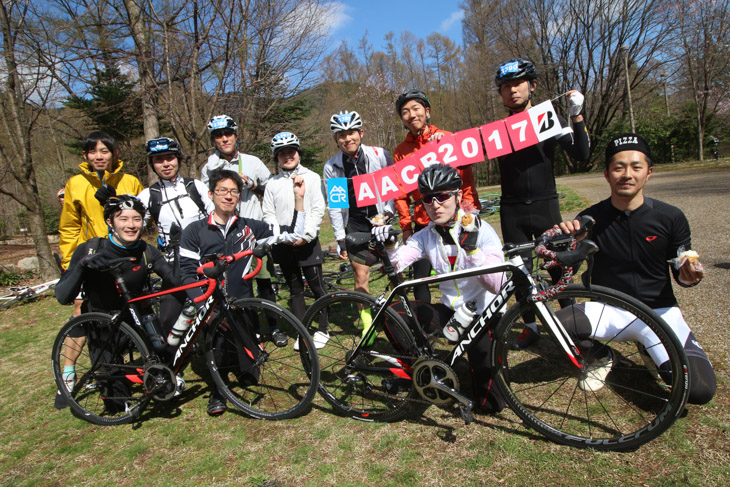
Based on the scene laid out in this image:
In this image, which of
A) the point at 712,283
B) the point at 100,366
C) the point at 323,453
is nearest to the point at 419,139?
the point at 323,453

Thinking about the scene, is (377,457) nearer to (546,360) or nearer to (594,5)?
(546,360)

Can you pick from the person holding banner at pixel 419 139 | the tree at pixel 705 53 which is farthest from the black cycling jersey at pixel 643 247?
the tree at pixel 705 53

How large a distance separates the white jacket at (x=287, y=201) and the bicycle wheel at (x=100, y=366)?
1706 mm

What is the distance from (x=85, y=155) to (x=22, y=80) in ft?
25.1

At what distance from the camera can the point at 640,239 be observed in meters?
2.75

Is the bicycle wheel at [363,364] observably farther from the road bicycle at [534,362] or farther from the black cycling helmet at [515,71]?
the black cycling helmet at [515,71]

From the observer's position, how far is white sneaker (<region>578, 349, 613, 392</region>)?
8.86ft

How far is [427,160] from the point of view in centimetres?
388

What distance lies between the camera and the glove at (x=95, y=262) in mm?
2988

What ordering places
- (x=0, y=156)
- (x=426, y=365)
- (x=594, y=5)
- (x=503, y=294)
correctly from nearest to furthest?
1. (x=503, y=294)
2. (x=426, y=365)
3. (x=0, y=156)
4. (x=594, y=5)

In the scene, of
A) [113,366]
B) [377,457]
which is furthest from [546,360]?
[113,366]

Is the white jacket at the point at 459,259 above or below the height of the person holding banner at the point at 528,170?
below

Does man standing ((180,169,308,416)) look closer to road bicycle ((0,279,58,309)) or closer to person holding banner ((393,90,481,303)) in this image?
person holding banner ((393,90,481,303))

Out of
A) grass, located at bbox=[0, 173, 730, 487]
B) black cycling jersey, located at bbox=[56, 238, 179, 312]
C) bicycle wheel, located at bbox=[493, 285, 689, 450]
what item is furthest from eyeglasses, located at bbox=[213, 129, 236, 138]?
bicycle wheel, located at bbox=[493, 285, 689, 450]
